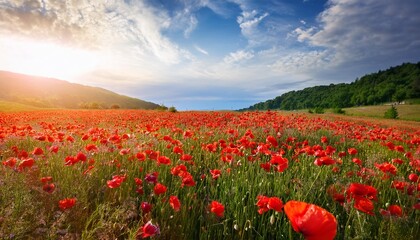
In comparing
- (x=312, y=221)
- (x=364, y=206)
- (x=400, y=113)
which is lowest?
(x=400, y=113)

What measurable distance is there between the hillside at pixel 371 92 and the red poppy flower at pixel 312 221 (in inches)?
4650

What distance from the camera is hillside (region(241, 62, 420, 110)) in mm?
104325

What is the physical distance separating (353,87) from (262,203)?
15364cm

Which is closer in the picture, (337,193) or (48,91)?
(337,193)

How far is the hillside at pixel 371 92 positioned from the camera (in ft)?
342

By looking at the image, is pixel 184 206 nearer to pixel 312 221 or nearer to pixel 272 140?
pixel 312 221

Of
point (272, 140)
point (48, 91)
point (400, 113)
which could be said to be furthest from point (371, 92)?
point (48, 91)

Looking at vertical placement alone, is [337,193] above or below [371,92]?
below

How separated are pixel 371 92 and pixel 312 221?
433 ft

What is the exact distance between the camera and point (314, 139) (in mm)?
9281

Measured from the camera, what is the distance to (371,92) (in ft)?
376

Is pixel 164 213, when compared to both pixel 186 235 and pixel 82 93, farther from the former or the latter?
pixel 82 93

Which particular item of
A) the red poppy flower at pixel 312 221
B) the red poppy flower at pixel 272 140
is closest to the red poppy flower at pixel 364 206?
the red poppy flower at pixel 312 221

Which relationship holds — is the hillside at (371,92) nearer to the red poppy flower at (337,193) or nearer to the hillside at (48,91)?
the hillside at (48,91)
